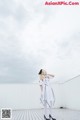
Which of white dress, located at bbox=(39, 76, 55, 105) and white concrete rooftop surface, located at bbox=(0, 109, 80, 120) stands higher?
white dress, located at bbox=(39, 76, 55, 105)

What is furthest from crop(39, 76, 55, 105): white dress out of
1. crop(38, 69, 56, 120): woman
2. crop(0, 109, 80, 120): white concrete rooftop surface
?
crop(0, 109, 80, 120): white concrete rooftop surface

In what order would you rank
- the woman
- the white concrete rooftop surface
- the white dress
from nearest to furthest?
the woman, the white dress, the white concrete rooftop surface

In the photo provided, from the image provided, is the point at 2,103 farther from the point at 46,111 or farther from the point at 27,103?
the point at 46,111

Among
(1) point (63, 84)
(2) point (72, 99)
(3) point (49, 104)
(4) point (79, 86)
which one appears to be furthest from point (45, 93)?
(1) point (63, 84)

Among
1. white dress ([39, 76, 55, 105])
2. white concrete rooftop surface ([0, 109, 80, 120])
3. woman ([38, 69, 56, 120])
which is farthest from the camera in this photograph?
white concrete rooftop surface ([0, 109, 80, 120])

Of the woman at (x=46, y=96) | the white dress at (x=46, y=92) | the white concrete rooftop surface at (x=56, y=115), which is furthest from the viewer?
the white concrete rooftop surface at (x=56, y=115)

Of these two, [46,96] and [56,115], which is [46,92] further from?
[56,115]

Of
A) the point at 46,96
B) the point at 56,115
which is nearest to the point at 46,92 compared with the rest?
the point at 46,96

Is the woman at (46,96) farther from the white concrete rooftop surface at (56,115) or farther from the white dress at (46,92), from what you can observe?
the white concrete rooftop surface at (56,115)

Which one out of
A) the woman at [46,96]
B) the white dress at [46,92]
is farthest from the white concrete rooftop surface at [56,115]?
the white dress at [46,92]

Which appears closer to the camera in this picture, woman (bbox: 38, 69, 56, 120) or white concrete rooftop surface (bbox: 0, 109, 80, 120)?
woman (bbox: 38, 69, 56, 120)

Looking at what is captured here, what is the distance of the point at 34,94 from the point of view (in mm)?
17094

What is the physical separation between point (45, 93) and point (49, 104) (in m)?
0.39

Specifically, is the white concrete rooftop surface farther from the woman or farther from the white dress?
the white dress
